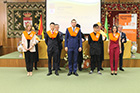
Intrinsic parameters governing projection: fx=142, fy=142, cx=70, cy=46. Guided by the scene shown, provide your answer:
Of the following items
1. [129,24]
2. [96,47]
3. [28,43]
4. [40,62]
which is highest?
[129,24]

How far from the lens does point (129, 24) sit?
6.32 metres

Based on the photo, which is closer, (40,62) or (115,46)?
(115,46)

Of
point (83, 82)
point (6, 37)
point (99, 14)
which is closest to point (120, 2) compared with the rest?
point (99, 14)

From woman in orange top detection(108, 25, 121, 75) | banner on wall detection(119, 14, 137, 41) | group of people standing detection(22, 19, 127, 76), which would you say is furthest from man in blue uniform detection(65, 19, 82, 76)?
banner on wall detection(119, 14, 137, 41)

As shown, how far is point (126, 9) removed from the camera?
6.49 meters

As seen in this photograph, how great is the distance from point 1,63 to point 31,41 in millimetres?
1692

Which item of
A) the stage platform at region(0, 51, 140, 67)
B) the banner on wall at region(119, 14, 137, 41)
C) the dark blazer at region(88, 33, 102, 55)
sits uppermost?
the banner on wall at region(119, 14, 137, 41)

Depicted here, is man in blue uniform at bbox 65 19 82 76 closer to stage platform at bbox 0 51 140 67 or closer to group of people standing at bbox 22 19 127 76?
group of people standing at bbox 22 19 127 76

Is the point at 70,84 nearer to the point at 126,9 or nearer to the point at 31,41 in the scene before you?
the point at 31,41

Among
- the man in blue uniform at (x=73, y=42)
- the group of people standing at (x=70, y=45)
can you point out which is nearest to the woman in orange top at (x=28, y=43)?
the group of people standing at (x=70, y=45)

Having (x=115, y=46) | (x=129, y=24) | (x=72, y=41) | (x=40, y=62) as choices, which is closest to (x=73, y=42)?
(x=72, y=41)

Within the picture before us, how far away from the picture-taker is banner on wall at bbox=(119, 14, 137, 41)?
630 centimetres

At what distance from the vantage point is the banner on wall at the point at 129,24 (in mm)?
6297

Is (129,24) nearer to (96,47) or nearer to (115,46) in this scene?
(115,46)
